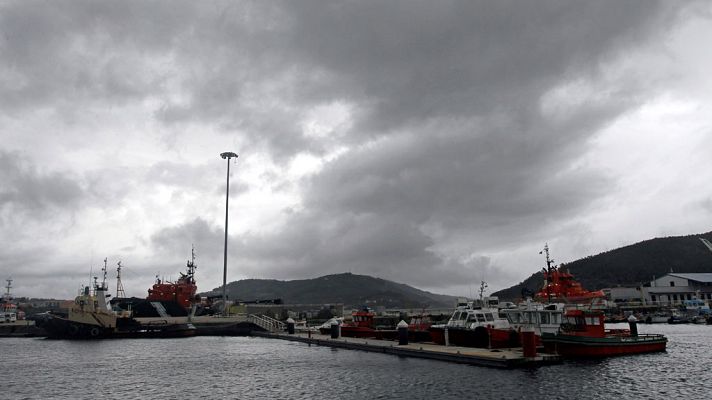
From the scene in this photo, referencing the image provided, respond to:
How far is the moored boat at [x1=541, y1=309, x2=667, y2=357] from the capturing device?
4188 cm

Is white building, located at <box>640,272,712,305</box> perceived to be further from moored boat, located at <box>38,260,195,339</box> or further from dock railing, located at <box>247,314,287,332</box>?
moored boat, located at <box>38,260,195,339</box>

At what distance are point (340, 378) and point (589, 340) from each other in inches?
835

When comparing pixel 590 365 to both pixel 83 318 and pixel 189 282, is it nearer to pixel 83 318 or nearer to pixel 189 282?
pixel 83 318

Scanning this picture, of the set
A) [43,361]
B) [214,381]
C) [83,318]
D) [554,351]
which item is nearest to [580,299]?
[554,351]

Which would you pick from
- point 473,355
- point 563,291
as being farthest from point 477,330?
point 563,291

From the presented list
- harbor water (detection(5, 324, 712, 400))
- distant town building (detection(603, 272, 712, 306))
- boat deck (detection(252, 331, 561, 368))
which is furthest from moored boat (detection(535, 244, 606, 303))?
distant town building (detection(603, 272, 712, 306))

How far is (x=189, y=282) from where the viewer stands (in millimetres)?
111625

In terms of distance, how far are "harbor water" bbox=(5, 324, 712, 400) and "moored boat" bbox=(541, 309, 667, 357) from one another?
40.6 inches

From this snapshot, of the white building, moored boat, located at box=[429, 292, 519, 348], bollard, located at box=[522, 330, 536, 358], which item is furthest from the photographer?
the white building

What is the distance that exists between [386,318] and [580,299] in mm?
42988

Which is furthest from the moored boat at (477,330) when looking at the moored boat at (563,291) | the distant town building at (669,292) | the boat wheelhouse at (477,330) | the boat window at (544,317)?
the distant town building at (669,292)

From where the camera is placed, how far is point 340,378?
3462 centimetres

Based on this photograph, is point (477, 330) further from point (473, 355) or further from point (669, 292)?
point (669, 292)

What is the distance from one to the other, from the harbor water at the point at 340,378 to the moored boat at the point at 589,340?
3.38ft
